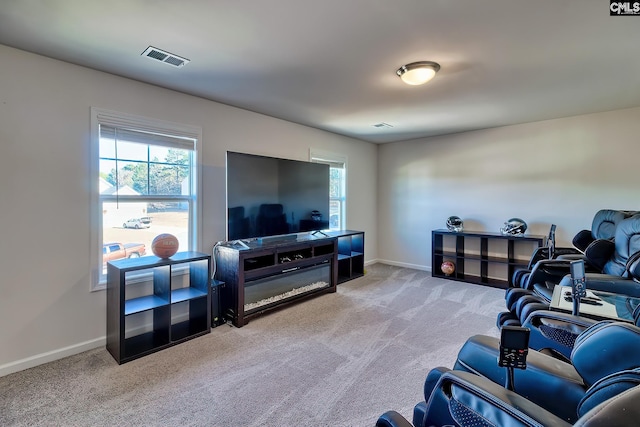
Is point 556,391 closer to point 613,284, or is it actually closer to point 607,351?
point 607,351

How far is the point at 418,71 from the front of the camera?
8.52ft

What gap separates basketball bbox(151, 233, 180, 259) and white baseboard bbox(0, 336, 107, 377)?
93cm

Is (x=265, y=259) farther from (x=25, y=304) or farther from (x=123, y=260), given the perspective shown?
(x=25, y=304)

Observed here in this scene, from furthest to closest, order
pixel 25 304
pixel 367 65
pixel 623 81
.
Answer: pixel 623 81 → pixel 367 65 → pixel 25 304

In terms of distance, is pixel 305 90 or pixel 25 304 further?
pixel 305 90

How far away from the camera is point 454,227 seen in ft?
16.6

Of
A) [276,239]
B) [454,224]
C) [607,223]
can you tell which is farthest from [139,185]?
[607,223]

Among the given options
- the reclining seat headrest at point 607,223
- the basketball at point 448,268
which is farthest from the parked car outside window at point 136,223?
the reclining seat headrest at point 607,223

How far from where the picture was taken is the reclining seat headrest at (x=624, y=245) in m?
2.61

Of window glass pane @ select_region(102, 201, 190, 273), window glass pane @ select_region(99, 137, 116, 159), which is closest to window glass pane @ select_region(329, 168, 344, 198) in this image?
window glass pane @ select_region(102, 201, 190, 273)

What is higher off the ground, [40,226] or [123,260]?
[40,226]

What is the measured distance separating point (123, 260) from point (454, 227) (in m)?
4.69

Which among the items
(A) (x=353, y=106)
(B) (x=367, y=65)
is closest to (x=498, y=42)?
(B) (x=367, y=65)

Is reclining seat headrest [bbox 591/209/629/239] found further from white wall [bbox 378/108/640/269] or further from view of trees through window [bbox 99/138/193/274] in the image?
view of trees through window [bbox 99/138/193/274]
